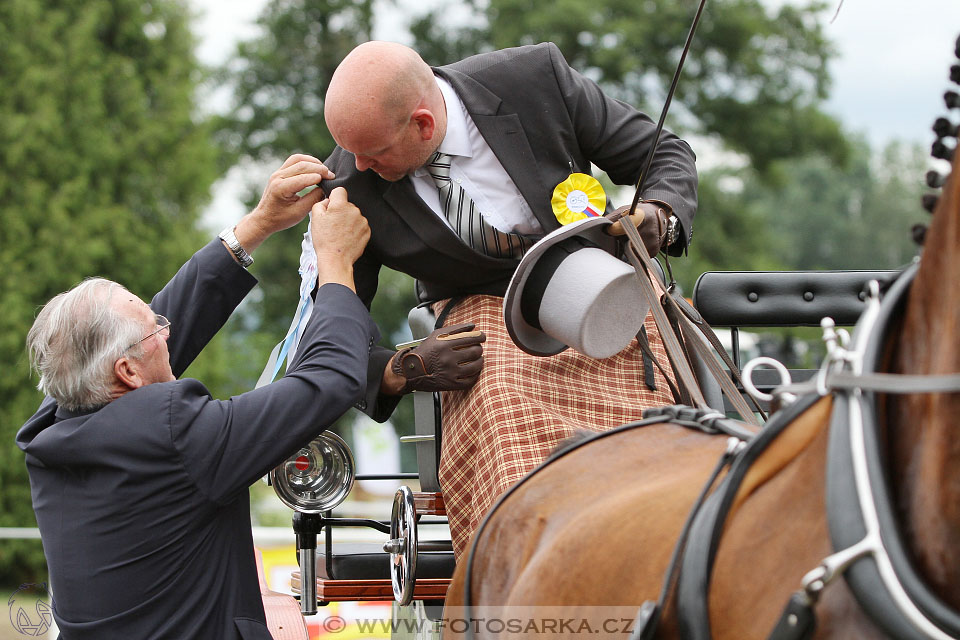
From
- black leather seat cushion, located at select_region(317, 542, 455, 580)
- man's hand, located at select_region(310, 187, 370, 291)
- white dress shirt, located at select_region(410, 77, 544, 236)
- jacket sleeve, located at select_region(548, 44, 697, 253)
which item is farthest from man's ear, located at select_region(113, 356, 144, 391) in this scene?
jacket sleeve, located at select_region(548, 44, 697, 253)

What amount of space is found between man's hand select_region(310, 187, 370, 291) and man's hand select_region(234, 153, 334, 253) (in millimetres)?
71

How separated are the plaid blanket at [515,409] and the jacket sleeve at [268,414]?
0.33 meters

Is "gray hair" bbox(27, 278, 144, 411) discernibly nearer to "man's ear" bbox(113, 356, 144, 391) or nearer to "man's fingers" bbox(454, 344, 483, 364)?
"man's ear" bbox(113, 356, 144, 391)

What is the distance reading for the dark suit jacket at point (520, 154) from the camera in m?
2.54

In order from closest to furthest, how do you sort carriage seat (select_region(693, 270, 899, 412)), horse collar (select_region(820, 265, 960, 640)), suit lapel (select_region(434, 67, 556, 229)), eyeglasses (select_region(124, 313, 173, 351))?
horse collar (select_region(820, 265, 960, 640)) → eyeglasses (select_region(124, 313, 173, 351)) → suit lapel (select_region(434, 67, 556, 229)) → carriage seat (select_region(693, 270, 899, 412))

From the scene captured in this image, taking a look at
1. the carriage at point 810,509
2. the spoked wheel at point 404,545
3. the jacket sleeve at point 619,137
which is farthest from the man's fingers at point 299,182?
the carriage at point 810,509

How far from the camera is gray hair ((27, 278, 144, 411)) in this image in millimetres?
2137

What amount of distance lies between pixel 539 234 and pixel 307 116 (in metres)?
11.7

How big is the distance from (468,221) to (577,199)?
275 millimetres

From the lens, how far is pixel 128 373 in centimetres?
218

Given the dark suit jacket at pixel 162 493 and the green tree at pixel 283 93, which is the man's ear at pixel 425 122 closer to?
the dark suit jacket at pixel 162 493

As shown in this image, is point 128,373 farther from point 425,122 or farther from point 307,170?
point 425,122

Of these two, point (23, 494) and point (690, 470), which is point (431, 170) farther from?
point (23, 494)

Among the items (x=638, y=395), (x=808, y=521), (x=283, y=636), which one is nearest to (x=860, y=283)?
(x=638, y=395)
